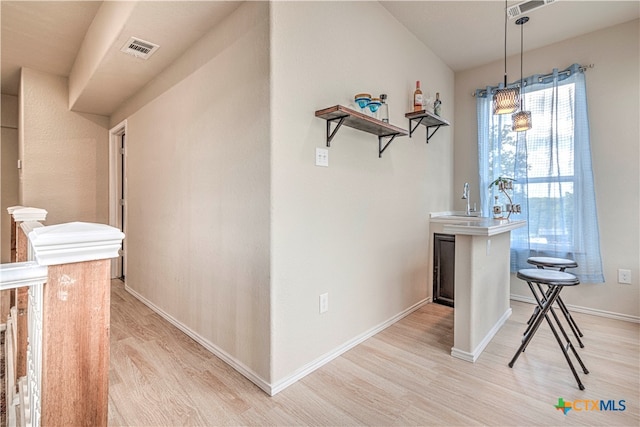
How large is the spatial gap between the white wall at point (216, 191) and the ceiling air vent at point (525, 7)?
215 cm

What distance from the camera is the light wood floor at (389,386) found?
5.09ft

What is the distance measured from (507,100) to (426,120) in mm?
707

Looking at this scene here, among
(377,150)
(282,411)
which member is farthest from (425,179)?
(282,411)

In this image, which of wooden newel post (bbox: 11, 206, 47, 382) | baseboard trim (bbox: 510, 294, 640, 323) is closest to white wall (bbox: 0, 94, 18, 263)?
wooden newel post (bbox: 11, 206, 47, 382)

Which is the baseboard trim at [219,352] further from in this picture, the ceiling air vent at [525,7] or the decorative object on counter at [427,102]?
the ceiling air vent at [525,7]

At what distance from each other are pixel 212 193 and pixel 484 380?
7.06 feet

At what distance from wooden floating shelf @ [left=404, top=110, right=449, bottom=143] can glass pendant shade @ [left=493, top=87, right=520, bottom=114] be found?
0.52 meters

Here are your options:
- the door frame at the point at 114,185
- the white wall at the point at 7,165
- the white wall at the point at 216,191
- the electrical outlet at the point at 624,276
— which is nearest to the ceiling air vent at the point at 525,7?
the white wall at the point at 216,191

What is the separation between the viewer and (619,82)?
112 inches

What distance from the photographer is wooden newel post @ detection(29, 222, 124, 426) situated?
2.30 ft

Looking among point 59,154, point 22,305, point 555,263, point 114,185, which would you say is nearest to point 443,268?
point 555,263

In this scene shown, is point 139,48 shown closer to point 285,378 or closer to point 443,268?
point 285,378

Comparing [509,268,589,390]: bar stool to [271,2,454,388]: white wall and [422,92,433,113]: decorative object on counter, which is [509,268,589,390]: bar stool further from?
[422,92,433,113]: decorative object on counter

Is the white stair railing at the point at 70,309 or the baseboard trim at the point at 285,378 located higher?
the white stair railing at the point at 70,309
